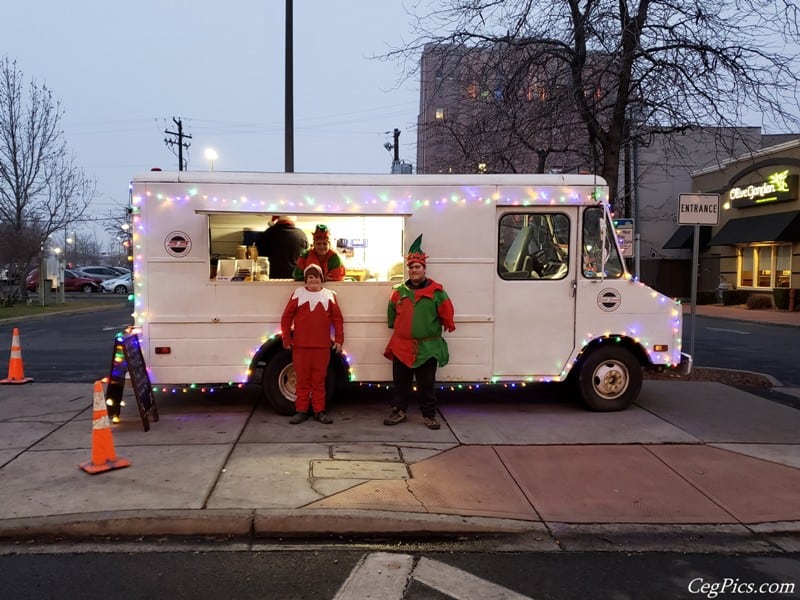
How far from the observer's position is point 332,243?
6.93m

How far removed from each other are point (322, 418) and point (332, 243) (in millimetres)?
1979

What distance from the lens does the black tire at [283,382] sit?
6615 mm

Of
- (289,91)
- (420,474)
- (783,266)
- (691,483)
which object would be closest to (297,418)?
(420,474)

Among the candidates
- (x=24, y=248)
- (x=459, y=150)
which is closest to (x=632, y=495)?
(x=459, y=150)

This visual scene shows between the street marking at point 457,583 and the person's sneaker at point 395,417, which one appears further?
the person's sneaker at point 395,417

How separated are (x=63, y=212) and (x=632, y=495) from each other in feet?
82.2

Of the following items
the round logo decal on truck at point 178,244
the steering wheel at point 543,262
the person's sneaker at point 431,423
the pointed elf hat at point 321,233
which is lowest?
the person's sneaker at point 431,423

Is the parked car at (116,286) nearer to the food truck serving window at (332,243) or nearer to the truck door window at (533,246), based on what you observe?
the food truck serving window at (332,243)

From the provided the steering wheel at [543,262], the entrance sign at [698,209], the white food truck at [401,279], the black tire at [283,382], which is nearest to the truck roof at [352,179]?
the white food truck at [401,279]

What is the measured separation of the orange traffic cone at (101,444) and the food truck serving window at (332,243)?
1948mm

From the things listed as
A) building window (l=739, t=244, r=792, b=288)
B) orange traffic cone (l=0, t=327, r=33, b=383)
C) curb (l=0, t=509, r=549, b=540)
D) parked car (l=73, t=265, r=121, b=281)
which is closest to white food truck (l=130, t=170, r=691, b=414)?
curb (l=0, t=509, r=549, b=540)

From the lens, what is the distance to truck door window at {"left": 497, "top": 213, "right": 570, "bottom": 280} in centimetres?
676

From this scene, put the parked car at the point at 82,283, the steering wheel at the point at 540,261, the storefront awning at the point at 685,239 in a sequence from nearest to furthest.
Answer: the steering wheel at the point at 540,261, the storefront awning at the point at 685,239, the parked car at the point at 82,283

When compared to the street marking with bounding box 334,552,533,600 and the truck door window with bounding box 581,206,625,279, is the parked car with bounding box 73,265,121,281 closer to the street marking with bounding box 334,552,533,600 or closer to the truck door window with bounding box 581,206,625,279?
the truck door window with bounding box 581,206,625,279
